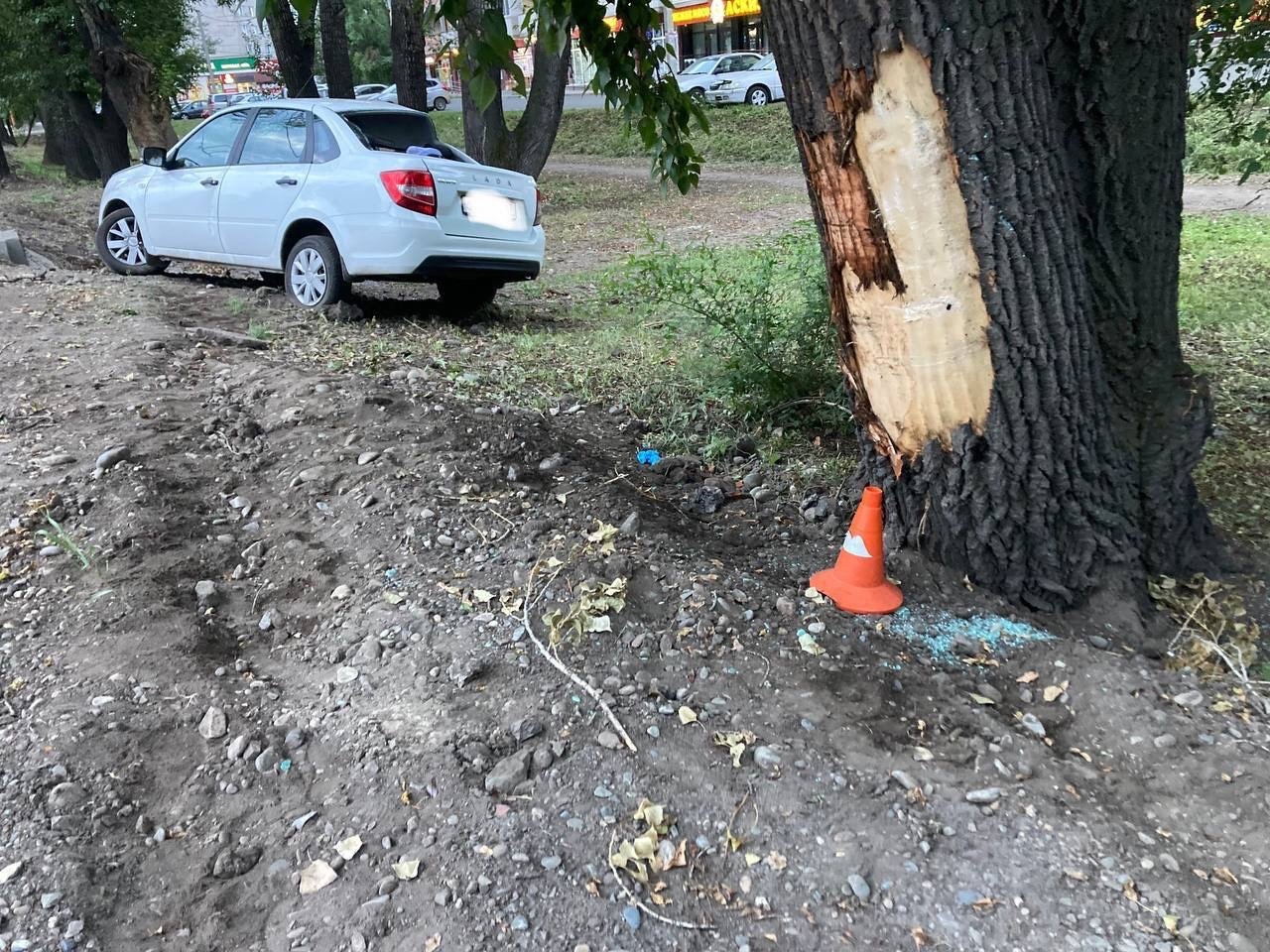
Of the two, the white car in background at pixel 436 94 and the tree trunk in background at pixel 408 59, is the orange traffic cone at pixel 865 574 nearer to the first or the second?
the tree trunk in background at pixel 408 59

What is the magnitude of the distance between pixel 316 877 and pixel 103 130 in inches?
790

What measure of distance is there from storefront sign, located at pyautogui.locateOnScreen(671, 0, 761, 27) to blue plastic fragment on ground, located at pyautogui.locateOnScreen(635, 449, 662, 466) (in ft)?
125

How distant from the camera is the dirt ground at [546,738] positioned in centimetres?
222

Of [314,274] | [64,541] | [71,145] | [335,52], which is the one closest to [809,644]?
[64,541]

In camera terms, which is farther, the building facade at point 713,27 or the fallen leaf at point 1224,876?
the building facade at point 713,27

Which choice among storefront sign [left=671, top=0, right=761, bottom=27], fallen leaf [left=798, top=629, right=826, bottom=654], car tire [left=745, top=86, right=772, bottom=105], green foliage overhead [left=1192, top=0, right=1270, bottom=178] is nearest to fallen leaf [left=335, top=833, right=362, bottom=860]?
fallen leaf [left=798, top=629, right=826, bottom=654]

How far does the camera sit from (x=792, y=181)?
770 inches

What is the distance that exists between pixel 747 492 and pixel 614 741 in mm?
1986

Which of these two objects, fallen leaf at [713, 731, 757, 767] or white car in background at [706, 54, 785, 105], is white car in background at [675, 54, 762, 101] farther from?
fallen leaf at [713, 731, 757, 767]

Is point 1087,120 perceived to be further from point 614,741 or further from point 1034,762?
point 614,741

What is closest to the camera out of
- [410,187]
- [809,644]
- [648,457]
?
[809,644]

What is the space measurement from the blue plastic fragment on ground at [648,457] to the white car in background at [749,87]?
2518 centimetres

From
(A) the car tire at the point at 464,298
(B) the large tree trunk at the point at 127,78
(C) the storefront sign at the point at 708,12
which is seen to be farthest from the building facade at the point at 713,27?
(A) the car tire at the point at 464,298

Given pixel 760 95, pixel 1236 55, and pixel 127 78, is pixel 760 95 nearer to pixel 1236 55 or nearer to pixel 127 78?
pixel 127 78
